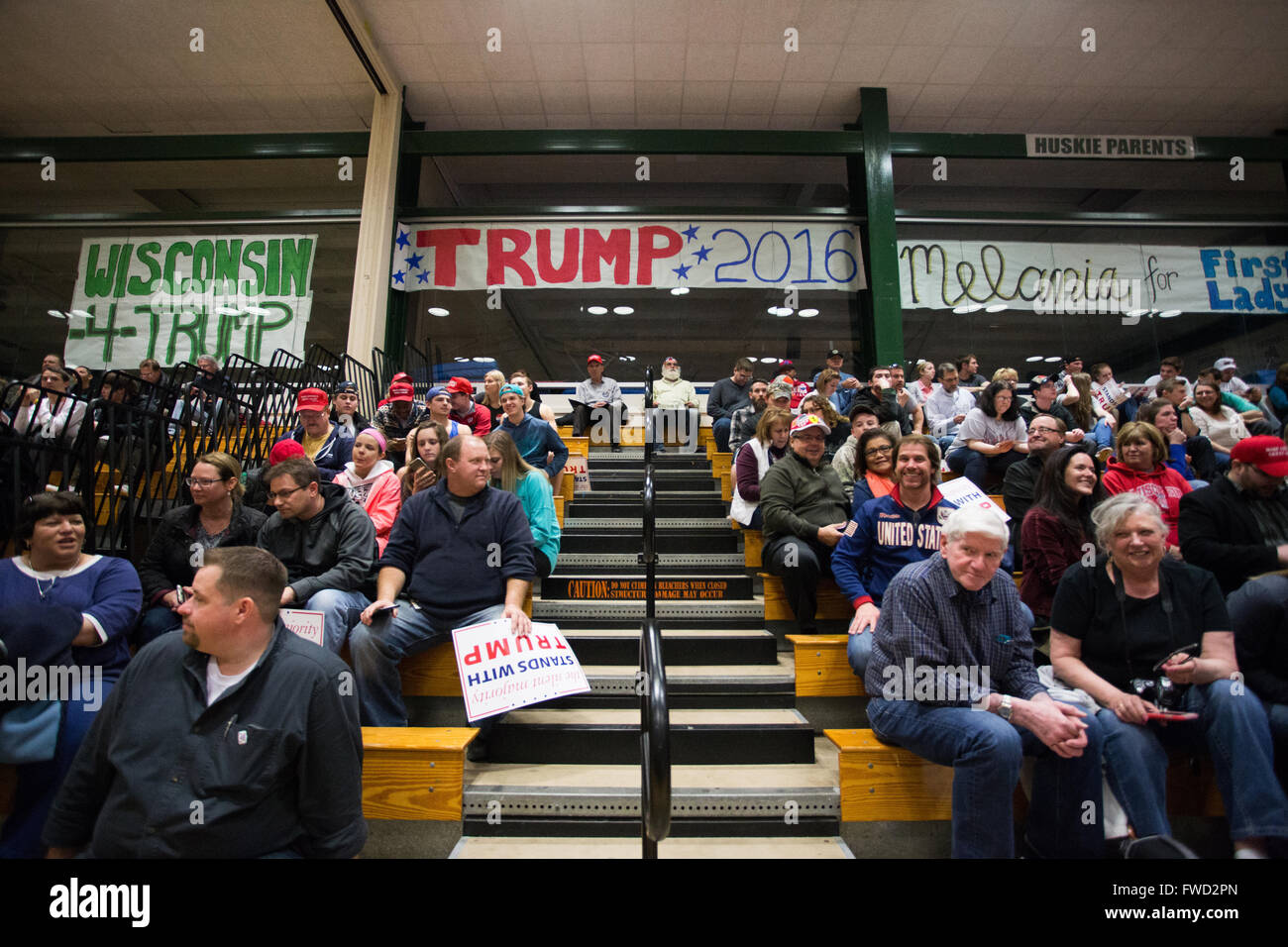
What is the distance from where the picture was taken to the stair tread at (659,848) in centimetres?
233

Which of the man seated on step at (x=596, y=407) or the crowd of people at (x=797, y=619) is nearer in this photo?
the crowd of people at (x=797, y=619)

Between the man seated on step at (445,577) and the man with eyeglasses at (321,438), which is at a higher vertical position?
the man with eyeglasses at (321,438)

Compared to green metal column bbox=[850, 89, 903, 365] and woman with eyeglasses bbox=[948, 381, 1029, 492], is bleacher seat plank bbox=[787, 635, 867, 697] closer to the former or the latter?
woman with eyeglasses bbox=[948, 381, 1029, 492]

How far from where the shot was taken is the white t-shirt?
1792mm

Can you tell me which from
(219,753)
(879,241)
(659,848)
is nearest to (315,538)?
(219,753)

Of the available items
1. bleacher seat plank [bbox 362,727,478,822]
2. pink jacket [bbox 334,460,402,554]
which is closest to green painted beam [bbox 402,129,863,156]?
pink jacket [bbox 334,460,402,554]

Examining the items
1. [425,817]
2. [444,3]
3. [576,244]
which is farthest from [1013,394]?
[444,3]

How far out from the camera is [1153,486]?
146 inches

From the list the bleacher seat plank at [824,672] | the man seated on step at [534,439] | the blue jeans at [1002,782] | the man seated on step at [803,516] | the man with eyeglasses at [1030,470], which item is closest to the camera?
the blue jeans at [1002,782]

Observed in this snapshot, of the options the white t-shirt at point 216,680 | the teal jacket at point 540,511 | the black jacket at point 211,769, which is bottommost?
the black jacket at point 211,769

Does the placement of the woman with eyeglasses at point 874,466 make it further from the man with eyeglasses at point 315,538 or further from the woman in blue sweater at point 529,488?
the man with eyeglasses at point 315,538

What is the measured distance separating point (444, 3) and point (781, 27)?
3769mm

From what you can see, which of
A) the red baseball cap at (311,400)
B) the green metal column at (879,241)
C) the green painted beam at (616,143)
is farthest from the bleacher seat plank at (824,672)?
the green painted beam at (616,143)
